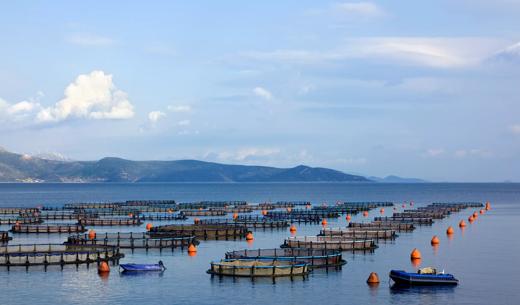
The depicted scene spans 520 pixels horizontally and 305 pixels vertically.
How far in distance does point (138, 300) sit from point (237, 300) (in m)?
7.91

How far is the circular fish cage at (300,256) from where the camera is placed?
79312 mm

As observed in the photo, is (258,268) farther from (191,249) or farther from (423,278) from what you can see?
(191,249)

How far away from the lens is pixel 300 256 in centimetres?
8106

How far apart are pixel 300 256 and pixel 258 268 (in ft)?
29.5

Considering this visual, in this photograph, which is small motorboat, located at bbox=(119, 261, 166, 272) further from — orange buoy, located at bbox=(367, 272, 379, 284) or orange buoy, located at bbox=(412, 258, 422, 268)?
orange buoy, located at bbox=(412, 258, 422, 268)

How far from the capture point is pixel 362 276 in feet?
250

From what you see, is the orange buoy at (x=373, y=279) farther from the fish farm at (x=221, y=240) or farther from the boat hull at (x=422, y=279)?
the fish farm at (x=221, y=240)

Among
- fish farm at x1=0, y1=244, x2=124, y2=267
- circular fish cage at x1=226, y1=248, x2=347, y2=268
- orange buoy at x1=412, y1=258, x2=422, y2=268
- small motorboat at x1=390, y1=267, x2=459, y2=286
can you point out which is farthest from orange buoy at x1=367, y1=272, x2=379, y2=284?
fish farm at x1=0, y1=244, x2=124, y2=267

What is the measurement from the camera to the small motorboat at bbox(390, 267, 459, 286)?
7081cm

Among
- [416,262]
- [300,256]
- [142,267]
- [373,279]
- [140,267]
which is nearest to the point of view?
[373,279]

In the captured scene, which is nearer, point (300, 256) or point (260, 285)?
point (260, 285)

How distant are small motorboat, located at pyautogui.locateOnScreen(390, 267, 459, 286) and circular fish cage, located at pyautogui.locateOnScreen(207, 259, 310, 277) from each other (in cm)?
869

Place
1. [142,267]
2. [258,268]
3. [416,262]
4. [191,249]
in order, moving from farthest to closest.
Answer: [191,249], [416,262], [142,267], [258,268]

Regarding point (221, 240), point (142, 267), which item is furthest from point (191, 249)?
point (221, 240)
